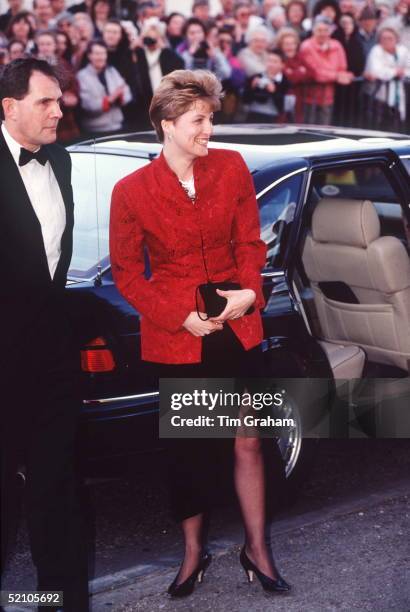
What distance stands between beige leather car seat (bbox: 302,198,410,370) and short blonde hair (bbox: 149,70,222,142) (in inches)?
67.8

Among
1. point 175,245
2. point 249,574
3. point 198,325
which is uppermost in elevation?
point 175,245

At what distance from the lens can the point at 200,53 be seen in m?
12.9

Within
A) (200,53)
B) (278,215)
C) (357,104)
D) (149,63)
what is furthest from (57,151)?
(357,104)

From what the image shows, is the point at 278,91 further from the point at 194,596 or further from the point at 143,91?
the point at 194,596

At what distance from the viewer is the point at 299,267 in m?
6.02

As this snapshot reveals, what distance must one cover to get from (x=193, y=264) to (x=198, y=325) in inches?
8.7

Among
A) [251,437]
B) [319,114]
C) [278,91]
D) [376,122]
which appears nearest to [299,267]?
[251,437]

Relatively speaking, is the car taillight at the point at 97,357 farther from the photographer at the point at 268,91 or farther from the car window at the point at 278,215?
the photographer at the point at 268,91

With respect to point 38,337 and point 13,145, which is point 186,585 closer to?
point 38,337

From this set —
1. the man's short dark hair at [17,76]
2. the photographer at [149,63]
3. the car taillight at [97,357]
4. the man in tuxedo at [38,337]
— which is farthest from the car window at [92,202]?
the photographer at [149,63]

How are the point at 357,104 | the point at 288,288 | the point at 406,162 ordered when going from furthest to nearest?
the point at 357,104, the point at 406,162, the point at 288,288

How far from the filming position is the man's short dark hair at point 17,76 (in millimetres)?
3713

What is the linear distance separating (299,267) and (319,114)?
8.87 m

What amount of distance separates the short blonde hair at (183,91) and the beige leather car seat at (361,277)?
1.72 meters
